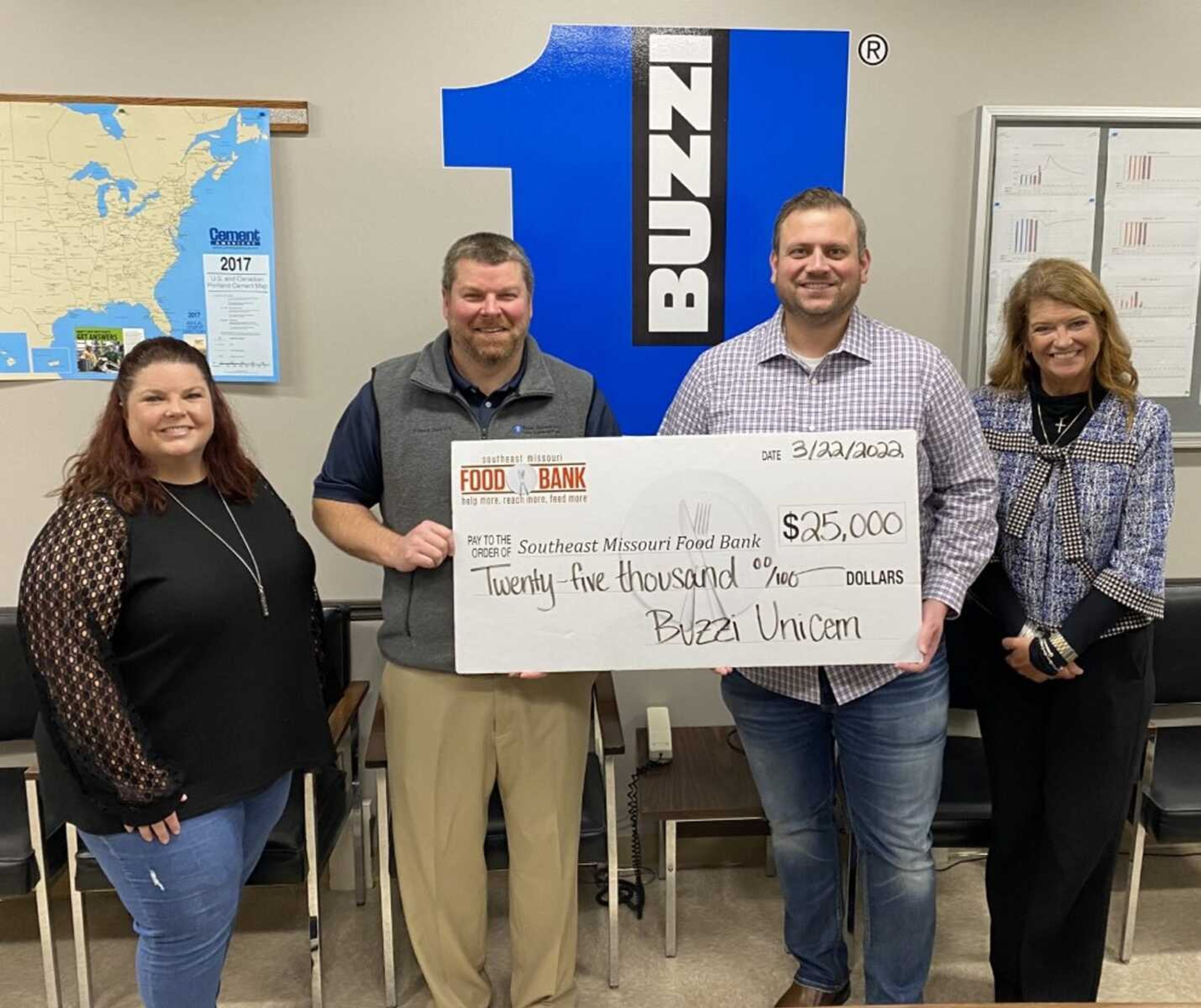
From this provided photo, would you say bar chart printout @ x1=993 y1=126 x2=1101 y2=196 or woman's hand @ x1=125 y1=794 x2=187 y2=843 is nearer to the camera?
woman's hand @ x1=125 y1=794 x2=187 y2=843

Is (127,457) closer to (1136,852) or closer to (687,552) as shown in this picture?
(687,552)

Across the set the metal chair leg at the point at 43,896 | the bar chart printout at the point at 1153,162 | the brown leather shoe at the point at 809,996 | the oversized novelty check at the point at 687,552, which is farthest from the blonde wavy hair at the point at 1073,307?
the metal chair leg at the point at 43,896

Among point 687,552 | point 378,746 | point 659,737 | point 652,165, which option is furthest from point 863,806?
point 652,165

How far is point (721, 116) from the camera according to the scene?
237 cm

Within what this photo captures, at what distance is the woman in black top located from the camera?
4.67 feet

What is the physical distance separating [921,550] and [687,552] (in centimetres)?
48

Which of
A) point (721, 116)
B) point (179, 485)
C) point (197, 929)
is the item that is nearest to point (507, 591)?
point (179, 485)

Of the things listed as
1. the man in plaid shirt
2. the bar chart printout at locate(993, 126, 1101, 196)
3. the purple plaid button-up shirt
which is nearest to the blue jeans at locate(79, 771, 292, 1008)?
the man in plaid shirt

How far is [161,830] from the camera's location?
1.48 m

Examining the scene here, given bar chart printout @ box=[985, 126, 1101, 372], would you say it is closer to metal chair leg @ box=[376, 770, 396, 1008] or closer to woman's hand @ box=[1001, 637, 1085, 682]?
woman's hand @ box=[1001, 637, 1085, 682]

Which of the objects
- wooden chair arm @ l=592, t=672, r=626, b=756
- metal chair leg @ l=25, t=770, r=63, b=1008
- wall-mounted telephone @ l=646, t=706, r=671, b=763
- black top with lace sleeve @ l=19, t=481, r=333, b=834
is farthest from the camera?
wall-mounted telephone @ l=646, t=706, r=671, b=763

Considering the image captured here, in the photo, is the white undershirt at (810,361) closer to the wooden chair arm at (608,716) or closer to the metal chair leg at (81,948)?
the wooden chair arm at (608,716)

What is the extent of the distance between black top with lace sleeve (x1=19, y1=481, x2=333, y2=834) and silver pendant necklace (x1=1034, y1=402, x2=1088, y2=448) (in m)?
1.48

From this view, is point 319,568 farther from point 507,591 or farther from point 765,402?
point 765,402
